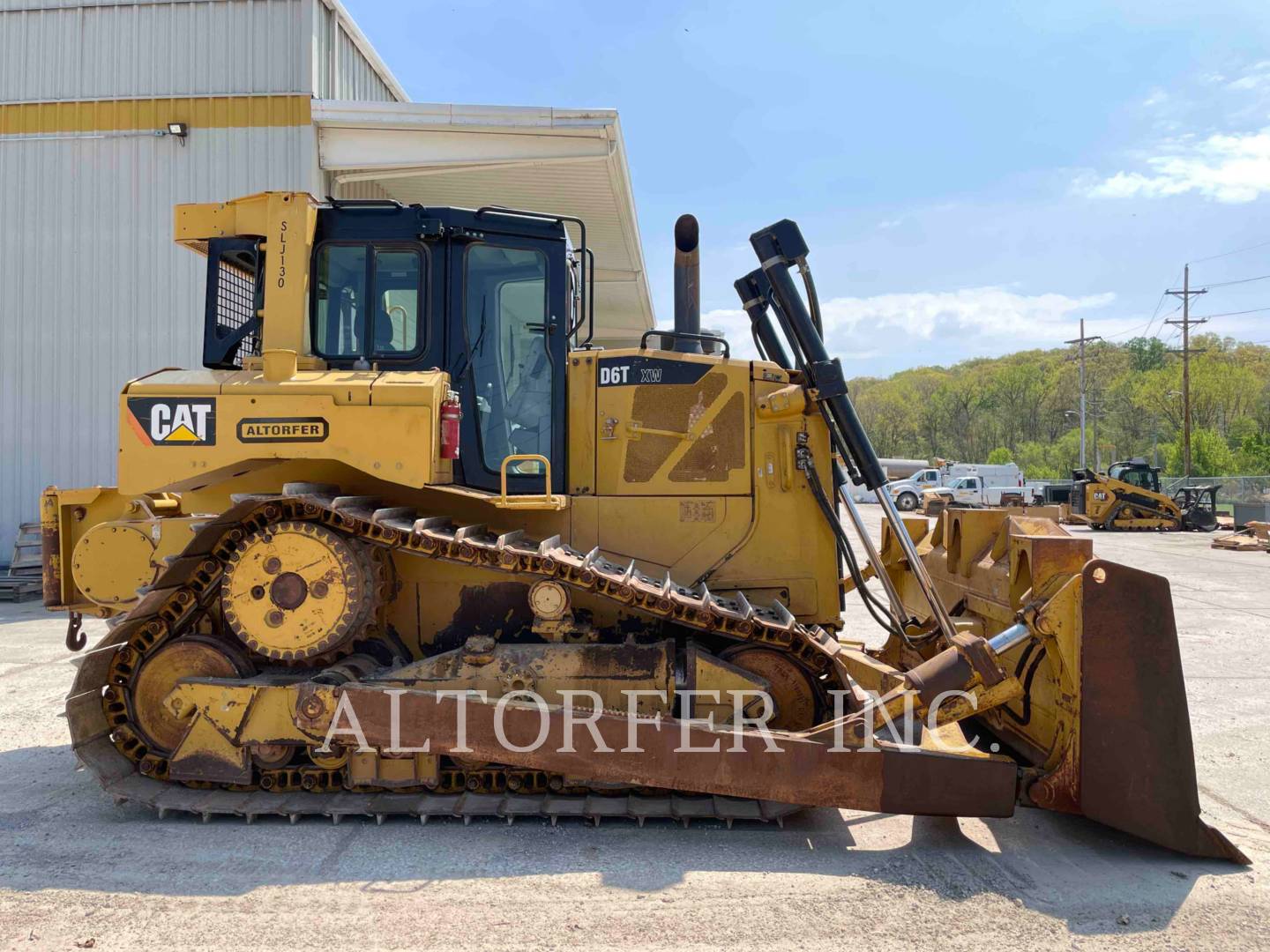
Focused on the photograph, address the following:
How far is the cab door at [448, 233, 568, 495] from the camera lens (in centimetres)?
493

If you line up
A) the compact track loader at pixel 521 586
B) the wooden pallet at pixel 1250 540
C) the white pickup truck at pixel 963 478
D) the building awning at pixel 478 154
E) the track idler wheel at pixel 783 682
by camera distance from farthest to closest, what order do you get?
the white pickup truck at pixel 963 478 < the wooden pallet at pixel 1250 540 < the building awning at pixel 478 154 < the track idler wheel at pixel 783 682 < the compact track loader at pixel 521 586

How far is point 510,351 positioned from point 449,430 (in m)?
0.82

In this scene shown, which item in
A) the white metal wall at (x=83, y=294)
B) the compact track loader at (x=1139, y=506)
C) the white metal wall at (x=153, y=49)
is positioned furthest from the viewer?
the compact track loader at (x=1139, y=506)

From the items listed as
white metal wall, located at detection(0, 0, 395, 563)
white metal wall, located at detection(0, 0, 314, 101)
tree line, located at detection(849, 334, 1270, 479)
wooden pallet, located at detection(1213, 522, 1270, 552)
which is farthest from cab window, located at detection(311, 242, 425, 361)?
tree line, located at detection(849, 334, 1270, 479)

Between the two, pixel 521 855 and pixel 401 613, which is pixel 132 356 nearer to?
pixel 401 613

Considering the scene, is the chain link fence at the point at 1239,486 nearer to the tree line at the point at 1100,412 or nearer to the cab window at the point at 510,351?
the tree line at the point at 1100,412

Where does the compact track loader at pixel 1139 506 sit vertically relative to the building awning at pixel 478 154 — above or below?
below

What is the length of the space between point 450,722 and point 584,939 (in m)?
1.31

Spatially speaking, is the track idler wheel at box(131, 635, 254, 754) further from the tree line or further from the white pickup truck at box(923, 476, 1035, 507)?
the tree line

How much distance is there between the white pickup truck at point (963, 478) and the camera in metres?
39.9

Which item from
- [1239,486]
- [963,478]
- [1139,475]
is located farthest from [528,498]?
[1239,486]

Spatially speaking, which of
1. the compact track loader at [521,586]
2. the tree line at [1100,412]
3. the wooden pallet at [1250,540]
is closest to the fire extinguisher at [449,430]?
the compact track loader at [521,586]

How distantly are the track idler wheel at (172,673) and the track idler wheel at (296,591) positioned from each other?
0.22 meters

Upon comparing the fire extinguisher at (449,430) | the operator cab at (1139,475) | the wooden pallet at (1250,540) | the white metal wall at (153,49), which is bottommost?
the wooden pallet at (1250,540)
